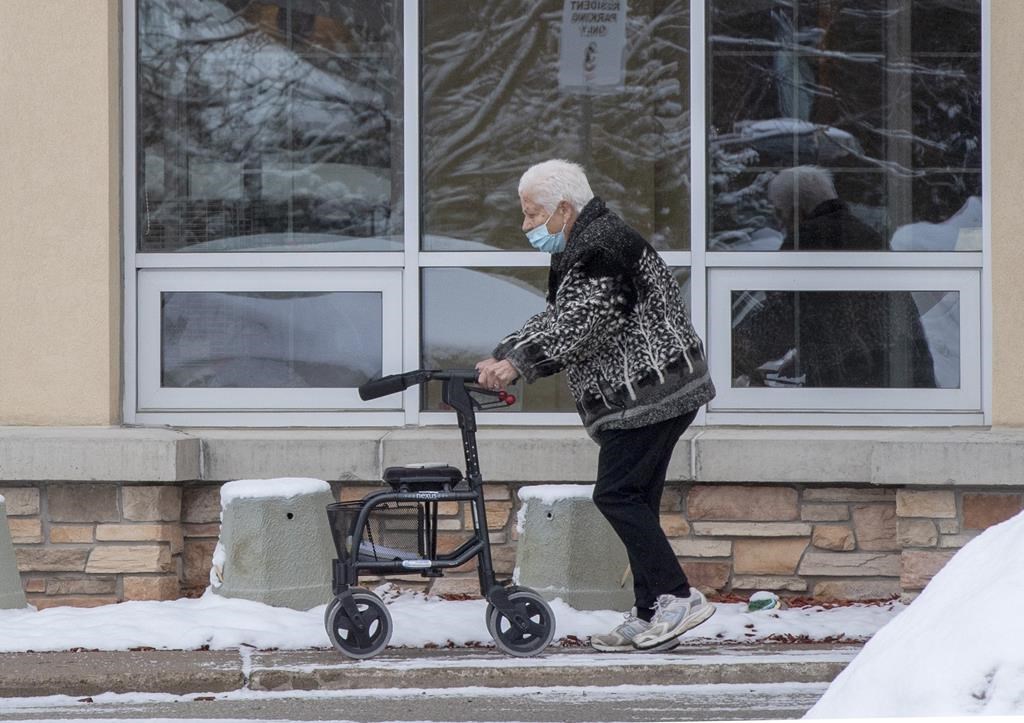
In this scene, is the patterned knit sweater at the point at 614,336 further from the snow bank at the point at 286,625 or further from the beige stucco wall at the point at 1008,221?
the beige stucco wall at the point at 1008,221

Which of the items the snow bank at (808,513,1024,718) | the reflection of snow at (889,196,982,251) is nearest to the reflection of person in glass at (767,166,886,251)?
the reflection of snow at (889,196,982,251)

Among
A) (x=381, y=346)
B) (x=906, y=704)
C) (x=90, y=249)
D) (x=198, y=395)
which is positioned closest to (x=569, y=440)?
(x=381, y=346)

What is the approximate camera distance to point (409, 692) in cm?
565

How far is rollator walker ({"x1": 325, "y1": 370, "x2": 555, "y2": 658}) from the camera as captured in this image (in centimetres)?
582

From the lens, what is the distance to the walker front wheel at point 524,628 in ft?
19.2

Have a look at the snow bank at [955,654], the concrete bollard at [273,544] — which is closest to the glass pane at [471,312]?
the concrete bollard at [273,544]

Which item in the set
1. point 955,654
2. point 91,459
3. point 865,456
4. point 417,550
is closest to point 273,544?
point 91,459

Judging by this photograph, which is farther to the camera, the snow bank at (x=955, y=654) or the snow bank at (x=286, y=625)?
the snow bank at (x=286, y=625)

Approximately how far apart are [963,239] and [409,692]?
3.54 meters

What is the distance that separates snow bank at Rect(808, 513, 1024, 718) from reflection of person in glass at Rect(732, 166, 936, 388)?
461cm

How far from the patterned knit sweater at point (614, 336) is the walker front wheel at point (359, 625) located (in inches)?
38.7

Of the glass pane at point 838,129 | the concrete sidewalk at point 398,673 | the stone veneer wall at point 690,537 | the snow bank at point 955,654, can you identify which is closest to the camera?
the snow bank at point 955,654

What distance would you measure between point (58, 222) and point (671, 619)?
3.45 metres

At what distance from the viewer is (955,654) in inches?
106
